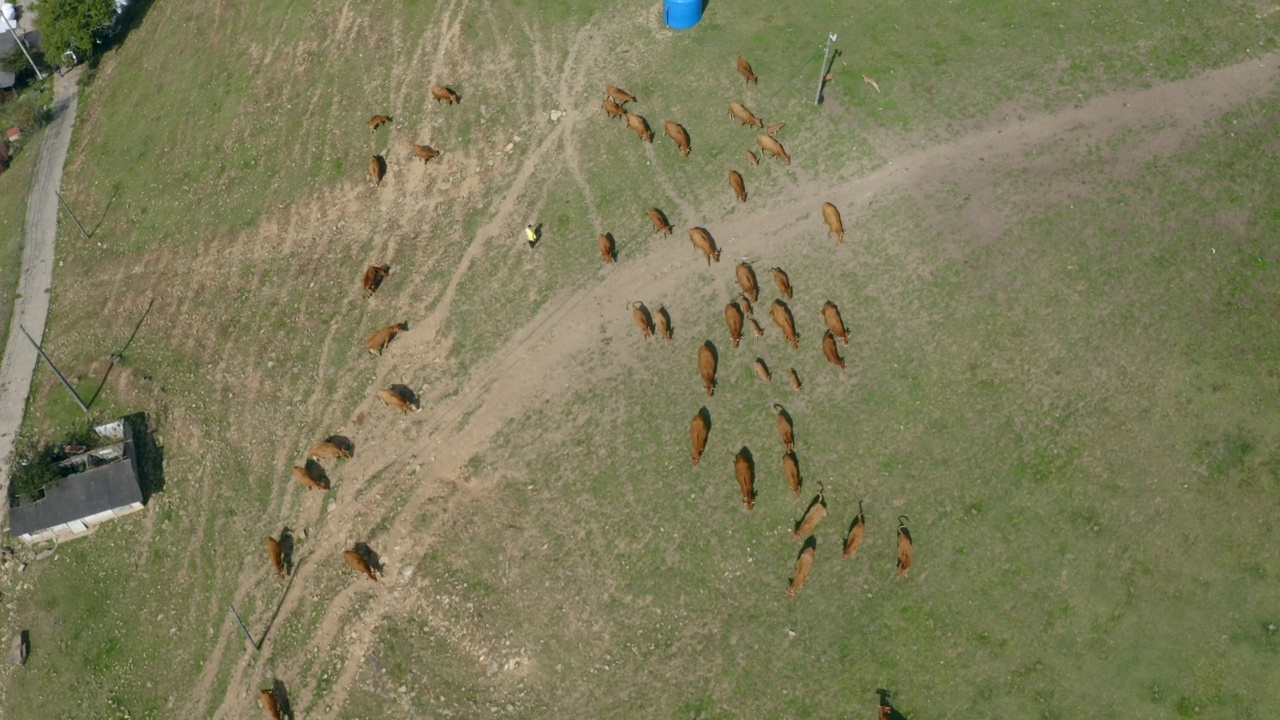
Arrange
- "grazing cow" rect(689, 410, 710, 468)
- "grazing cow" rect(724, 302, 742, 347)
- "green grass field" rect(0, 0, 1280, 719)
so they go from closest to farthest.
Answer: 1. "green grass field" rect(0, 0, 1280, 719)
2. "grazing cow" rect(689, 410, 710, 468)
3. "grazing cow" rect(724, 302, 742, 347)

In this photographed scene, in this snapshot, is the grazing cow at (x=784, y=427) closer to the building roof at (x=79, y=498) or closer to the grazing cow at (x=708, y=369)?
the grazing cow at (x=708, y=369)

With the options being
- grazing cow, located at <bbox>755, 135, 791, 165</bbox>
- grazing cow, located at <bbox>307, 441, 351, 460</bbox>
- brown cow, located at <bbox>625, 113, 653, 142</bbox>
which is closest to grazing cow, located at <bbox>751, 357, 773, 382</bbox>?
grazing cow, located at <bbox>755, 135, 791, 165</bbox>

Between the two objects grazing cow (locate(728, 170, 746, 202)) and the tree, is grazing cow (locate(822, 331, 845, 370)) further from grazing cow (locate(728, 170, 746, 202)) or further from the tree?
the tree

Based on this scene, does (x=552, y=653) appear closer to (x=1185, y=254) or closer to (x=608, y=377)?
(x=608, y=377)

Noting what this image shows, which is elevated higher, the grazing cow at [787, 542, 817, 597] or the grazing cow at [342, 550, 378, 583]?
the grazing cow at [342, 550, 378, 583]

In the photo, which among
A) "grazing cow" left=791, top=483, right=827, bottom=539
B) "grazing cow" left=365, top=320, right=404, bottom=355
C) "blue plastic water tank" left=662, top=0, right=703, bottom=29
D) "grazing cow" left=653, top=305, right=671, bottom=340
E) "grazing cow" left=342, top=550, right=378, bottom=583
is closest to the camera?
"grazing cow" left=791, top=483, right=827, bottom=539

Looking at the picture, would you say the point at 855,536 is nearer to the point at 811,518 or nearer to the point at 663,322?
the point at 811,518
